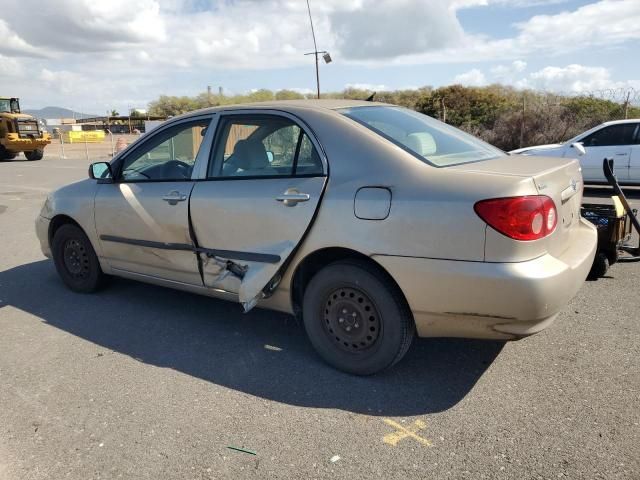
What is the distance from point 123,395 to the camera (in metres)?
3.25

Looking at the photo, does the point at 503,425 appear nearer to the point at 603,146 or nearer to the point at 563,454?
the point at 563,454

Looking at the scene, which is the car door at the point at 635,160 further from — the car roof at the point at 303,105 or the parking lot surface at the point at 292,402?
the car roof at the point at 303,105

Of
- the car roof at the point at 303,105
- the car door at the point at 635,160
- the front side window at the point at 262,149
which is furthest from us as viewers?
the car door at the point at 635,160

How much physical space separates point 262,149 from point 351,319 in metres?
1.39

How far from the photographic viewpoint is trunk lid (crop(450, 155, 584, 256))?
2.97 m

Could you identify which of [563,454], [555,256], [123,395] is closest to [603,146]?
[555,256]

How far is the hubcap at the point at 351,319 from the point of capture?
3262 mm

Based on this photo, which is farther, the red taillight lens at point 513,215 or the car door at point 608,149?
the car door at point 608,149

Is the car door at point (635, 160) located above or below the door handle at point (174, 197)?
below

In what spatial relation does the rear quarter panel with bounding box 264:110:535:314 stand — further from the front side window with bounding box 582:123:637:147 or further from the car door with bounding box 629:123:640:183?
the front side window with bounding box 582:123:637:147

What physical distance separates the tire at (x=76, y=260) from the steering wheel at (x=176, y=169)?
1.18 meters

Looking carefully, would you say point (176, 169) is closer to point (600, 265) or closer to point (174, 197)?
point (174, 197)

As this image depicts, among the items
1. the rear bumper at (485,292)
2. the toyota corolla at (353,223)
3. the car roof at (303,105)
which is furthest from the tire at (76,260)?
the rear bumper at (485,292)

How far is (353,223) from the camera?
3150 millimetres
